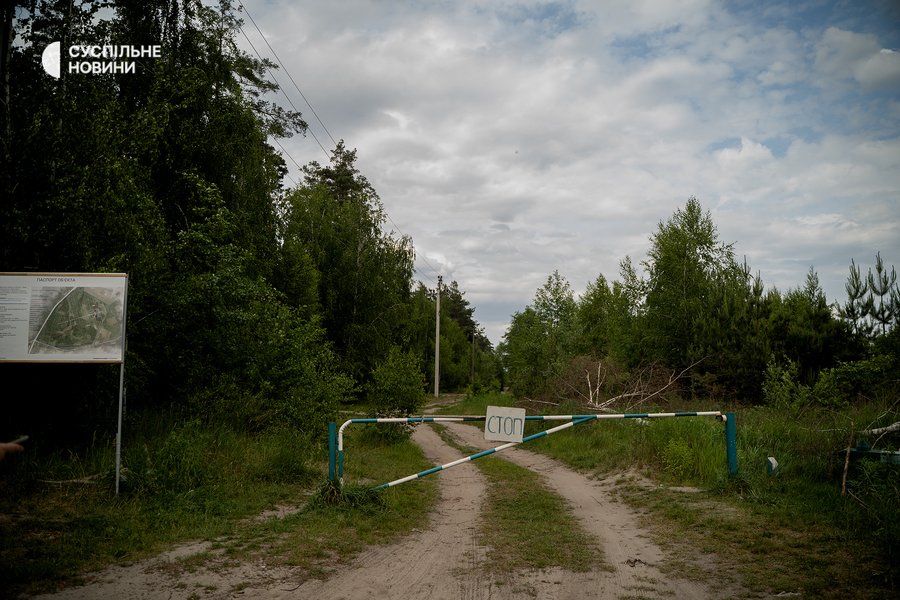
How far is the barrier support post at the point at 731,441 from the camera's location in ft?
29.0

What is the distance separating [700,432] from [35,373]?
12194 millimetres

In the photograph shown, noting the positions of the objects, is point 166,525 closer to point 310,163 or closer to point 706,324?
point 706,324

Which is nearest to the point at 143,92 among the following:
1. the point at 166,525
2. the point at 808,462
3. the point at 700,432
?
the point at 166,525

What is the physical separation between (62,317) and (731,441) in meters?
10.2

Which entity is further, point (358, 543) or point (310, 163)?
point (310, 163)

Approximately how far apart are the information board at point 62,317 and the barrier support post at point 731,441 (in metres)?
9.24

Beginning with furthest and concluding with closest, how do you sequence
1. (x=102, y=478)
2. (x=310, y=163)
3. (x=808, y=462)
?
(x=310, y=163) < (x=808, y=462) < (x=102, y=478)

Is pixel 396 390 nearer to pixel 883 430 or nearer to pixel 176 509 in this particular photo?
pixel 176 509

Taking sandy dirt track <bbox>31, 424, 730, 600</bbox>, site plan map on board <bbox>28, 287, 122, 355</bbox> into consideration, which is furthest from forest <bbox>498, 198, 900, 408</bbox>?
site plan map on board <bbox>28, 287, 122, 355</bbox>

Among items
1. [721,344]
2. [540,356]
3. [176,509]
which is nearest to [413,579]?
[176,509]

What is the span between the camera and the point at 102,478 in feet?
27.9

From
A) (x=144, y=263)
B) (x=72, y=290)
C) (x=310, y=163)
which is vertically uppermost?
(x=310, y=163)

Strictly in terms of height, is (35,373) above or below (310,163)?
below

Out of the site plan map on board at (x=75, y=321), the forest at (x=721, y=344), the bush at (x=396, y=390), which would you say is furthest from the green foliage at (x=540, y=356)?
the site plan map on board at (x=75, y=321)
